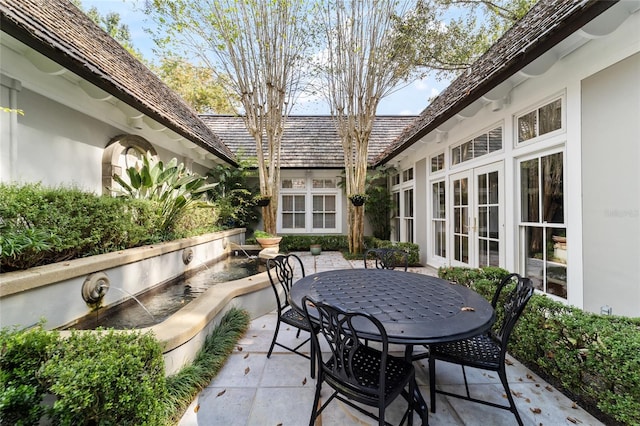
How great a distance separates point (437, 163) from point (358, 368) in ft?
18.4

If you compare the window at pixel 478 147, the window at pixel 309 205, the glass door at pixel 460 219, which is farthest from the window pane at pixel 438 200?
the window at pixel 309 205

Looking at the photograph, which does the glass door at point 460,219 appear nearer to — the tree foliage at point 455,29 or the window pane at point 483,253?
the window pane at point 483,253

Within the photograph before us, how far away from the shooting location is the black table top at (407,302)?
4.84ft

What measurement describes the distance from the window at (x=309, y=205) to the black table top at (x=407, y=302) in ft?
22.4

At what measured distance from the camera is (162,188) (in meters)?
4.46

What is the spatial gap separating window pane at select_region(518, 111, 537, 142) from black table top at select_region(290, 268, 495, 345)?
2624mm

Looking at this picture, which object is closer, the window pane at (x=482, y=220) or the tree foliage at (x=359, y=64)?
the window pane at (x=482, y=220)

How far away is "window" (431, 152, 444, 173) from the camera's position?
5.94 meters

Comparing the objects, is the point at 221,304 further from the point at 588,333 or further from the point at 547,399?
the point at 588,333

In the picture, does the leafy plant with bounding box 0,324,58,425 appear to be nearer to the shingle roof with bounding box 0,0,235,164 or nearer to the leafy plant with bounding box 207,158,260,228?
the shingle roof with bounding box 0,0,235,164

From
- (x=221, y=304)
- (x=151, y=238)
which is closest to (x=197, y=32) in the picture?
(x=151, y=238)

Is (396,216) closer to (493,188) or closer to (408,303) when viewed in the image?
(493,188)

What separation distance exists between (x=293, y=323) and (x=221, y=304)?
0.90 meters

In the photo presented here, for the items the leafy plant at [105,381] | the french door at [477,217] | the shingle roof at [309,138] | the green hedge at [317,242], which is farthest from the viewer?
the shingle roof at [309,138]
